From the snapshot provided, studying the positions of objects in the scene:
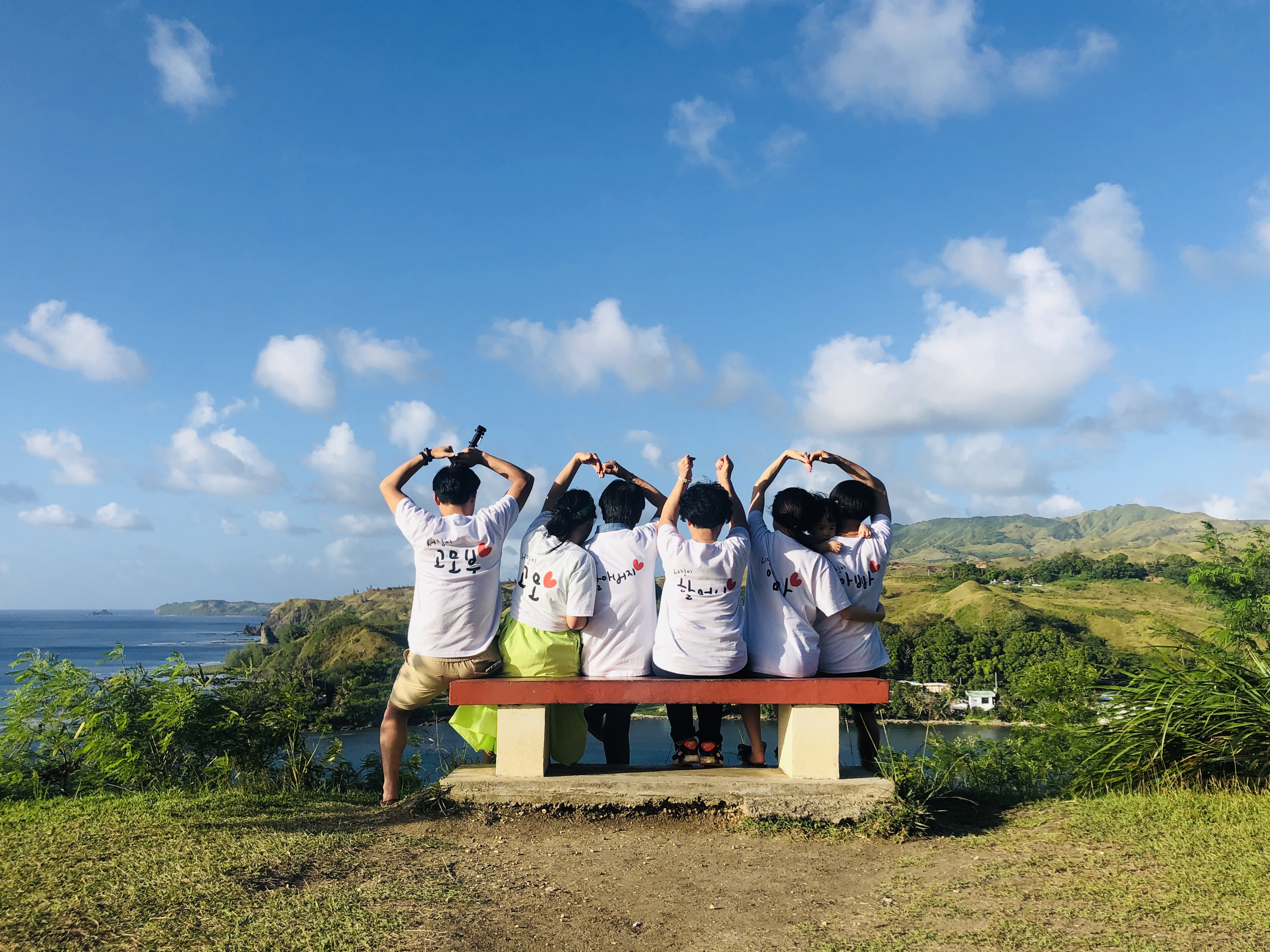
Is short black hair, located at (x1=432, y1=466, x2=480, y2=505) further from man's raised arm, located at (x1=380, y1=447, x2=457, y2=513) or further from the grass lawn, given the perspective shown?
the grass lawn

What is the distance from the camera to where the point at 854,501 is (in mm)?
5582

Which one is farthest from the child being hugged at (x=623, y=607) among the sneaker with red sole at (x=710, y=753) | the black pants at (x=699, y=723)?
the sneaker with red sole at (x=710, y=753)

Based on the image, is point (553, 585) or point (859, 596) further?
point (859, 596)

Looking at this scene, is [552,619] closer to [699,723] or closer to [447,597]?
[447,597]

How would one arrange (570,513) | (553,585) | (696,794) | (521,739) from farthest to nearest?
1. (570,513)
2. (553,585)
3. (521,739)
4. (696,794)

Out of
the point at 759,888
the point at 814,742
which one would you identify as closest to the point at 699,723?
the point at 814,742

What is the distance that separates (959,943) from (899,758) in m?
2.38

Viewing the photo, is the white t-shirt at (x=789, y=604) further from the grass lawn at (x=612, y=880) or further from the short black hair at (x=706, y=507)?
the grass lawn at (x=612, y=880)

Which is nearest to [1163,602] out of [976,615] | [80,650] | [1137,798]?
[976,615]

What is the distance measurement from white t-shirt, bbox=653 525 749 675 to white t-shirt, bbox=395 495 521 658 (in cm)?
113

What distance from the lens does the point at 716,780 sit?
4.86 meters

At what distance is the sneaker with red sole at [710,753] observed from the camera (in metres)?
5.33

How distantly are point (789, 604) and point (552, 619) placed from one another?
4.99 feet

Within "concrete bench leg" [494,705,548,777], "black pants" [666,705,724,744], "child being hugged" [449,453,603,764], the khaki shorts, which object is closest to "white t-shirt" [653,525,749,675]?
"black pants" [666,705,724,744]
